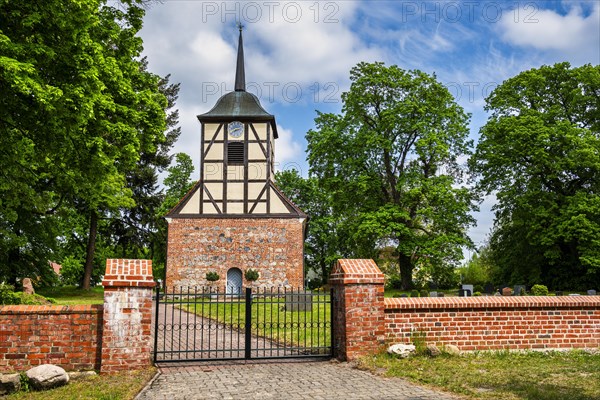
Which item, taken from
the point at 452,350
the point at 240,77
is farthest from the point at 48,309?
the point at 240,77

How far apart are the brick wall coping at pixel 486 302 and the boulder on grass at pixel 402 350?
0.63 meters

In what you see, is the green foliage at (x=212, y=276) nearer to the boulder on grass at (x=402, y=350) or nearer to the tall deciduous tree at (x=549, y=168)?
the tall deciduous tree at (x=549, y=168)

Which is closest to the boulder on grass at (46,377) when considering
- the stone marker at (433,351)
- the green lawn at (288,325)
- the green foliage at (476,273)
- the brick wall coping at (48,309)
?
the brick wall coping at (48,309)

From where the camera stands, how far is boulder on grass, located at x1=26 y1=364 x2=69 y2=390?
7.01 m

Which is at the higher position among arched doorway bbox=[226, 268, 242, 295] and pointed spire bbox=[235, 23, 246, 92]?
pointed spire bbox=[235, 23, 246, 92]

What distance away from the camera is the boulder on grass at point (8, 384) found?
22.4 ft

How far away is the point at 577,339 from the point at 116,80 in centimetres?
1097

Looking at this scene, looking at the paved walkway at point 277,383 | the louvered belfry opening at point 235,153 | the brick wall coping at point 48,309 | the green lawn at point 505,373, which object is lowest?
the paved walkway at point 277,383

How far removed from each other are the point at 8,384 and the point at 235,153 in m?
21.9

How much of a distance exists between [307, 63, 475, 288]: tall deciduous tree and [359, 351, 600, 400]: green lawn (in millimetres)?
17815

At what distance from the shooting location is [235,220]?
89.5ft

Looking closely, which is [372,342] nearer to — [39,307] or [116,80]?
[39,307]

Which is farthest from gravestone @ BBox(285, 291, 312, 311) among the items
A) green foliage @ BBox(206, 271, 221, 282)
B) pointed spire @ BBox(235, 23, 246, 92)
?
pointed spire @ BBox(235, 23, 246, 92)

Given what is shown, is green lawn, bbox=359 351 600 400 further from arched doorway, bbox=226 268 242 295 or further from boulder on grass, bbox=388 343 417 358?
arched doorway, bbox=226 268 242 295
